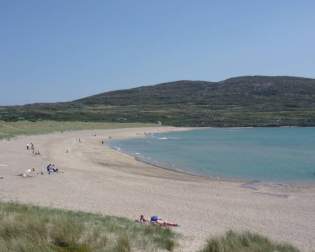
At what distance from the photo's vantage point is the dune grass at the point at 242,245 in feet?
24.9

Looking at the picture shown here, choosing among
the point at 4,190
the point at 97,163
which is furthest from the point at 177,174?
the point at 4,190

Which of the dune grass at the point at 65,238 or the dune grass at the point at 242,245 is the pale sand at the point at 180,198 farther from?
the dune grass at the point at 242,245

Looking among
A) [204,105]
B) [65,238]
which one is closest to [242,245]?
[65,238]

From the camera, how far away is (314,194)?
19594 mm

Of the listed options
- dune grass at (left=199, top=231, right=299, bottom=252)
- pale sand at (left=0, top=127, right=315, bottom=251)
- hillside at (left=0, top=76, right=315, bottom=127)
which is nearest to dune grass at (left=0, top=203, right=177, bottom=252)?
pale sand at (left=0, top=127, right=315, bottom=251)

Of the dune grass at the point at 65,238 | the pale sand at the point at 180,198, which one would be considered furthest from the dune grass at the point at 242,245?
the pale sand at the point at 180,198

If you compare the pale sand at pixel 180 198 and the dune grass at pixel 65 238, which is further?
the pale sand at pixel 180 198

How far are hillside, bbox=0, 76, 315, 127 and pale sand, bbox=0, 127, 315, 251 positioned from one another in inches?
2398

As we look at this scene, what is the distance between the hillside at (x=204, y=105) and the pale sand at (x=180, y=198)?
60914 millimetres

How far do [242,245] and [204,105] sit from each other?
128 m

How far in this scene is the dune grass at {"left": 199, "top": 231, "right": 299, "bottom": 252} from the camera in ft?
24.9

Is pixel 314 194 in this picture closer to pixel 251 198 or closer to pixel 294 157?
pixel 251 198

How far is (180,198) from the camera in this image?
18.0 m

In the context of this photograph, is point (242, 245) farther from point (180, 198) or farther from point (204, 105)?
point (204, 105)
